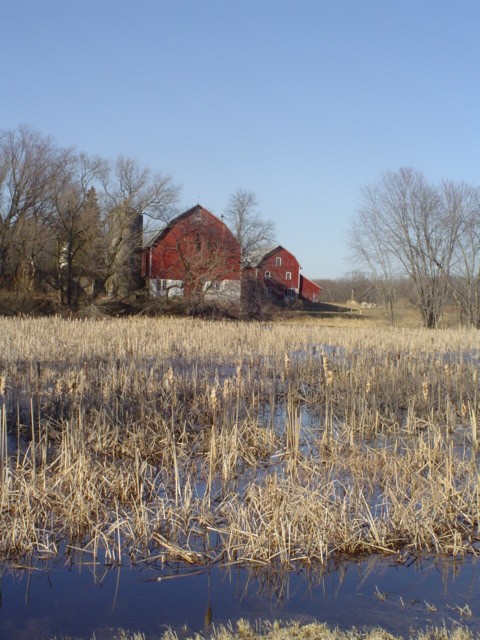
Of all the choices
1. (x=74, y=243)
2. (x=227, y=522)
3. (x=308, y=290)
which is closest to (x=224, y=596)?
(x=227, y=522)

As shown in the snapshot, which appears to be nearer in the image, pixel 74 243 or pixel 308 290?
pixel 74 243

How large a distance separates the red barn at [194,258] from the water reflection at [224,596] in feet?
120

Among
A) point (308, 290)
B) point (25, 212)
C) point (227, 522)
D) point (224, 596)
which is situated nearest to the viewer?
point (224, 596)

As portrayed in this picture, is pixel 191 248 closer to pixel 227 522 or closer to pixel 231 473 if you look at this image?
pixel 231 473

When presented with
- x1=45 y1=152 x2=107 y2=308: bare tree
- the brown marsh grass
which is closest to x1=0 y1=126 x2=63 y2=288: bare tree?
x1=45 y1=152 x2=107 y2=308: bare tree

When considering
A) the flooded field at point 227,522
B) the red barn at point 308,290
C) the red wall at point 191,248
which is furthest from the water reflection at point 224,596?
the red barn at point 308,290

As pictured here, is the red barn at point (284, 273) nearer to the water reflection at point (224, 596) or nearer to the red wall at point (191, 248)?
the red wall at point (191, 248)

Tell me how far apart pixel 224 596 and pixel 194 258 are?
39327mm

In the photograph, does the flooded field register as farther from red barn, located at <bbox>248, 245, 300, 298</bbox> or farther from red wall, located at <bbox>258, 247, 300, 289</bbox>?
red wall, located at <bbox>258, 247, 300, 289</bbox>

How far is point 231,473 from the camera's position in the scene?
638cm

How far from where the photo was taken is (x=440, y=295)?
39469 mm

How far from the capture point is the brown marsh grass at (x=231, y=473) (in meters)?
4.91

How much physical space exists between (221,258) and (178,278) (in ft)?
10.4

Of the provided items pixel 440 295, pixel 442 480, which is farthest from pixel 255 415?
pixel 440 295
